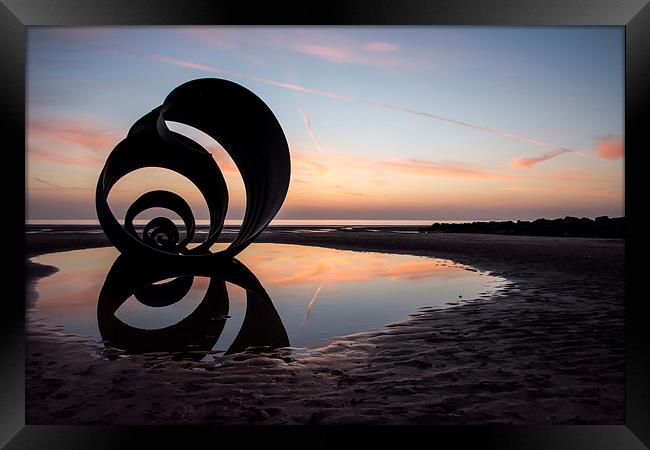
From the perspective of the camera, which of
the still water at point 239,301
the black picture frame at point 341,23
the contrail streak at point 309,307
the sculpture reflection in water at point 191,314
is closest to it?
the black picture frame at point 341,23

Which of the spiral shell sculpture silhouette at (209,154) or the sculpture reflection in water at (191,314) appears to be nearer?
the sculpture reflection in water at (191,314)

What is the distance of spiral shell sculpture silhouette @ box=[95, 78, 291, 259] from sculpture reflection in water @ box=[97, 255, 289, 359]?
562 millimetres

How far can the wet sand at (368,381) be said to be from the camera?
380 cm

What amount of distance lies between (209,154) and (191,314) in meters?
4.78

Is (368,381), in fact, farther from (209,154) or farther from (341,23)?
(209,154)

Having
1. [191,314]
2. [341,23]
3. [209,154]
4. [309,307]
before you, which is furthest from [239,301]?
[341,23]

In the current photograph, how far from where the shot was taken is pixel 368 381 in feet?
13.8

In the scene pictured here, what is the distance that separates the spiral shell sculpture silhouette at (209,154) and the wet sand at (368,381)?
13.2 ft

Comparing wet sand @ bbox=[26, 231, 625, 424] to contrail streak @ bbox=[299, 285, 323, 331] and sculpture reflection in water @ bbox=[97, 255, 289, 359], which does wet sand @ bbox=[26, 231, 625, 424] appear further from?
contrail streak @ bbox=[299, 285, 323, 331]

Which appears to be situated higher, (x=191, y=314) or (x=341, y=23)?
(x=341, y=23)

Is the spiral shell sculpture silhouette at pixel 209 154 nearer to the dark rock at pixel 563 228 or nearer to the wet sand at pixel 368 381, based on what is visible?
the wet sand at pixel 368 381

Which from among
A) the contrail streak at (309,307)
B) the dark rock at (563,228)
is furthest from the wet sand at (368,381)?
the dark rock at (563,228)

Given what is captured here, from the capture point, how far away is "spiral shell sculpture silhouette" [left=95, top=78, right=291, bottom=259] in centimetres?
908

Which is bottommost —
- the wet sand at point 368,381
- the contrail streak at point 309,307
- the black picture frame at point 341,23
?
the wet sand at point 368,381
